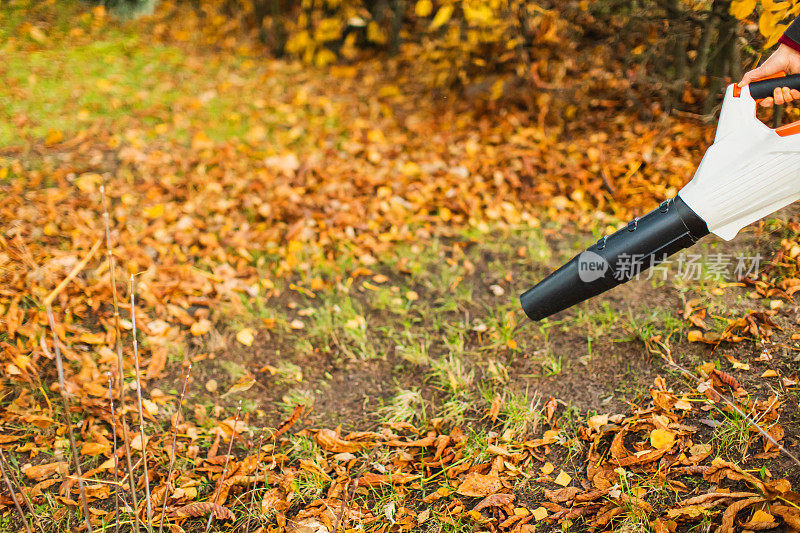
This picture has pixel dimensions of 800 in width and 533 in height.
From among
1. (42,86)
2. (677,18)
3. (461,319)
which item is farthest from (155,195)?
(677,18)

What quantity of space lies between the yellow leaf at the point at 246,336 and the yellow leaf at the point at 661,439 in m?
1.76

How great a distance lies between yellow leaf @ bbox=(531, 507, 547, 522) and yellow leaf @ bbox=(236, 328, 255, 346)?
1470 mm

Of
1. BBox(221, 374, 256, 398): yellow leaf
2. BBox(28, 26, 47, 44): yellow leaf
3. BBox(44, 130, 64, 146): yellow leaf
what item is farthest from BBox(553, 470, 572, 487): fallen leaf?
BBox(28, 26, 47, 44): yellow leaf

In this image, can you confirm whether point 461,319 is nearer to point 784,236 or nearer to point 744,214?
point 744,214

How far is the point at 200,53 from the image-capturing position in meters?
4.86

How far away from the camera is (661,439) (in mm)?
1877

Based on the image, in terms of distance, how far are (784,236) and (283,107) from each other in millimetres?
3392

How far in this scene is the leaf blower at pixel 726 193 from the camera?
153cm

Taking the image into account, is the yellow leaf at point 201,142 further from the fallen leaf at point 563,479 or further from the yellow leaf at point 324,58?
the fallen leaf at point 563,479

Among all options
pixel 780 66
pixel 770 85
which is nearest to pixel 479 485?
pixel 770 85

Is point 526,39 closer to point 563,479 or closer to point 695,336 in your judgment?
point 695,336

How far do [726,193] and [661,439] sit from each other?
876 millimetres

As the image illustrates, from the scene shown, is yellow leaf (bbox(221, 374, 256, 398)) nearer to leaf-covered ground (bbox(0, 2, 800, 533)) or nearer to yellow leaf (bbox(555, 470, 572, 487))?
leaf-covered ground (bbox(0, 2, 800, 533))

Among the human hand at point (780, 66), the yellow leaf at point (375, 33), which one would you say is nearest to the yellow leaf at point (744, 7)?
the human hand at point (780, 66)
